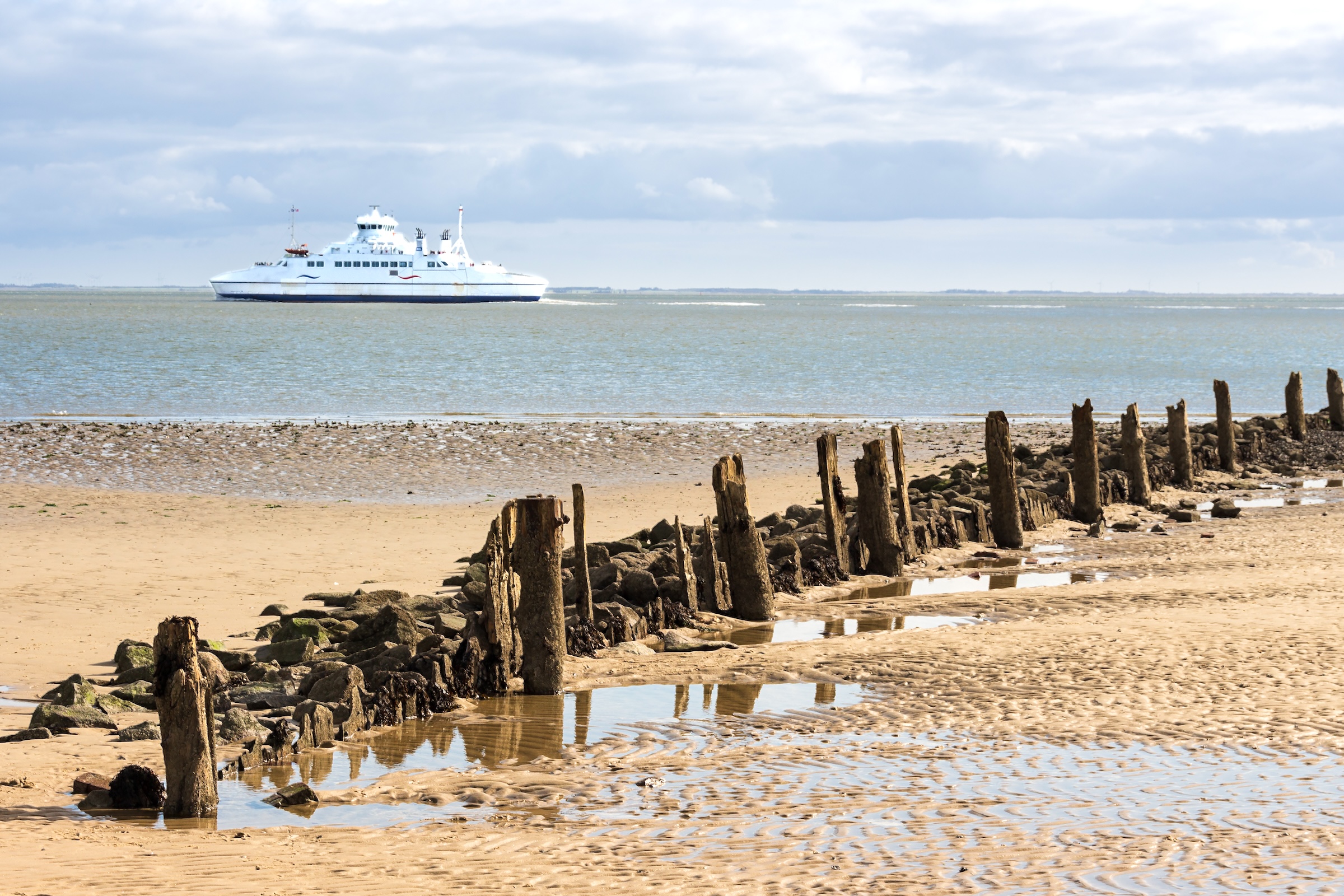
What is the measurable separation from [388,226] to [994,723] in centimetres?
12663

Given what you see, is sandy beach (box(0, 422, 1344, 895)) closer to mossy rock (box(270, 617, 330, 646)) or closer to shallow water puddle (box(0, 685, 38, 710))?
shallow water puddle (box(0, 685, 38, 710))

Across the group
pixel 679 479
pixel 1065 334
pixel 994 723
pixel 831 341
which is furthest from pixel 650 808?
pixel 1065 334

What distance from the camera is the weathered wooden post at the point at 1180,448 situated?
19188mm

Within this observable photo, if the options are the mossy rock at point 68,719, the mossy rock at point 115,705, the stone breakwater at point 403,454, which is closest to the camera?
the mossy rock at point 68,719

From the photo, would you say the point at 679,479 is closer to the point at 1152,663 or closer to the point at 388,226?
the point at 1152,663

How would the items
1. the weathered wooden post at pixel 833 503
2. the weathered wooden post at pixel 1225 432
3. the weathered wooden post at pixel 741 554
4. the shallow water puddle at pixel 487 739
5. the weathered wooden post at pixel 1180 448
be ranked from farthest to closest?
the weathered wooden post at pixel 1225 432 < the weathered wooden post at pixel 1180 448 < the weathered wooden post at pixel 833 503 < the weathered wooden post at pixel 741 554 < the shallow water puddle at pixel 487 739

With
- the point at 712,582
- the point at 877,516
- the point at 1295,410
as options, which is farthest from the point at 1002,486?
the point at 1295,410

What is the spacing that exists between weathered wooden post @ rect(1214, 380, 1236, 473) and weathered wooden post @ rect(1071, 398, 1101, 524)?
5450mm

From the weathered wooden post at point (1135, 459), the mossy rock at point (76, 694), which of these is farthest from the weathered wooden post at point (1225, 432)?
the mossy rock at point (76, 694)

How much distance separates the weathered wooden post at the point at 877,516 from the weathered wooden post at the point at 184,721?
8067mm

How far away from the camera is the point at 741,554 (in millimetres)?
11344

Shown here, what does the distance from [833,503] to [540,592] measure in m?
4.76

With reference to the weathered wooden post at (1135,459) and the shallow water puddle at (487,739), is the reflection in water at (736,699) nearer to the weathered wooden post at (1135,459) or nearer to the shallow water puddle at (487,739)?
the shallow water puddle at (487,739)

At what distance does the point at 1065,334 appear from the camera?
90438 mm
